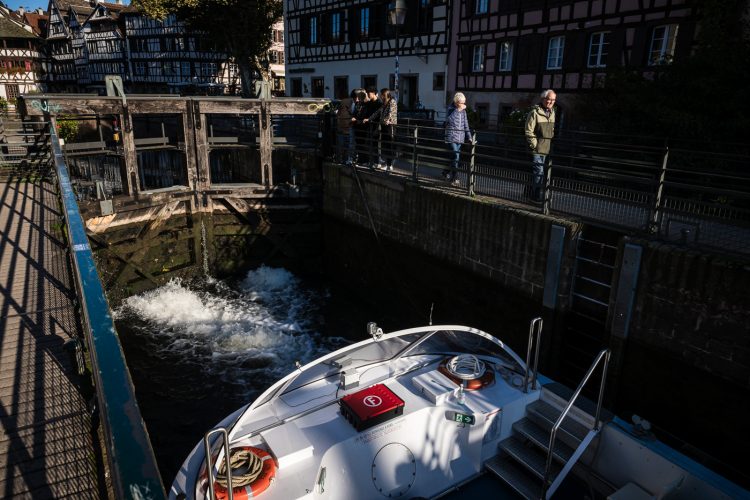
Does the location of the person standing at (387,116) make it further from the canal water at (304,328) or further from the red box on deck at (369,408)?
the red box on deck at (369,408)

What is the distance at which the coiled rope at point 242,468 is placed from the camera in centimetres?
436

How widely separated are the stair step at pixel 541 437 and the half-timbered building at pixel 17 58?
6169cm

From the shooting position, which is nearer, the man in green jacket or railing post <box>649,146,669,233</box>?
railing post <box>649,146,669,233</box>

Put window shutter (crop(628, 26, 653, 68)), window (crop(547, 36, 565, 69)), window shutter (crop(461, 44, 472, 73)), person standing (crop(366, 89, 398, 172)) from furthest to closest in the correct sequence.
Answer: window shutter (crop(461, 44, 472, 73)), window (crop(547, 36, 565, 69)), window shutter (crop(628, 26, 653, 68)), person standing (crop(366, 89, 398, 172))

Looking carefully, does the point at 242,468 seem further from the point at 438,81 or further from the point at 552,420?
the point at 438,81

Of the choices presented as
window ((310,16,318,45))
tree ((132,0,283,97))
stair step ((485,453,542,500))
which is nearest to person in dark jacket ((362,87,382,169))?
stair step ((485,453,542,500))

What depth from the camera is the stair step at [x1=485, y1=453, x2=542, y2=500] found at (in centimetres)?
516

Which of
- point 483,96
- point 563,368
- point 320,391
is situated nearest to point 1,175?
point 320,391

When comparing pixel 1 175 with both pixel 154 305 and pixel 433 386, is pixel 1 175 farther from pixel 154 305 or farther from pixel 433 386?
pixel 433 386

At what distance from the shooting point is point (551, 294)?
8.57 m

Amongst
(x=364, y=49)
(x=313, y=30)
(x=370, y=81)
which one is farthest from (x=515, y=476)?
(x=313, y=30)

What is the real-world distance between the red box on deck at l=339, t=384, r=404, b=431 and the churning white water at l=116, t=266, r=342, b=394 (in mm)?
5241

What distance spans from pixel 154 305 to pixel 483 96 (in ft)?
49.1

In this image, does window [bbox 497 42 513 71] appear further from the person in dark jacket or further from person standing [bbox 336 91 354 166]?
the person in dark jacket
